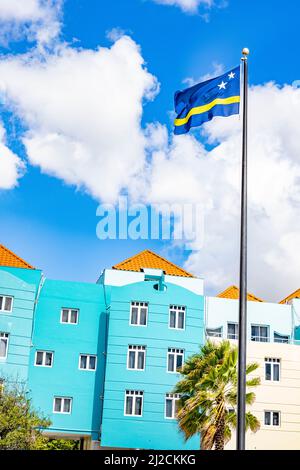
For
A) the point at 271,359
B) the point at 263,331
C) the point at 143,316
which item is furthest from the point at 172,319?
the point at 263,331

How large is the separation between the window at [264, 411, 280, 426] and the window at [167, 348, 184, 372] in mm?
5574

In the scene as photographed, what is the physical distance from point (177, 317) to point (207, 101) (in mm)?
23588

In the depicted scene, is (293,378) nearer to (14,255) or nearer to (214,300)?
(214,300)

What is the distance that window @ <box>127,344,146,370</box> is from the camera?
3931cm

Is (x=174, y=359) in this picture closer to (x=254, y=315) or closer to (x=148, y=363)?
(x=148, y=363)

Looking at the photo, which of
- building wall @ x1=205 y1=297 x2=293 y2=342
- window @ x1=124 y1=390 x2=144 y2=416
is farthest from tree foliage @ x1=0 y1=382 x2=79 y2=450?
building wall @ x1=205 y1=297 x2=293 y2=342

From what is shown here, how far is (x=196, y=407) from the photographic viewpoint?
3112cm

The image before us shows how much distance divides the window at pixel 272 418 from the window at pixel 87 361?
10.0 meters

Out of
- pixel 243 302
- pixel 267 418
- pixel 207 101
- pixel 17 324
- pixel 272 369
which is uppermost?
pixel 207 101

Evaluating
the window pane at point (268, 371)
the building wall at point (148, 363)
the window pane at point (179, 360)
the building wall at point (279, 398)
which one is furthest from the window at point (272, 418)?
the window pane at point (179, 360)

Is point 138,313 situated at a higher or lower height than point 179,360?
higher

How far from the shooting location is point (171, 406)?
3909 centimetres

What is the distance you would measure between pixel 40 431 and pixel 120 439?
4347 millimetres
